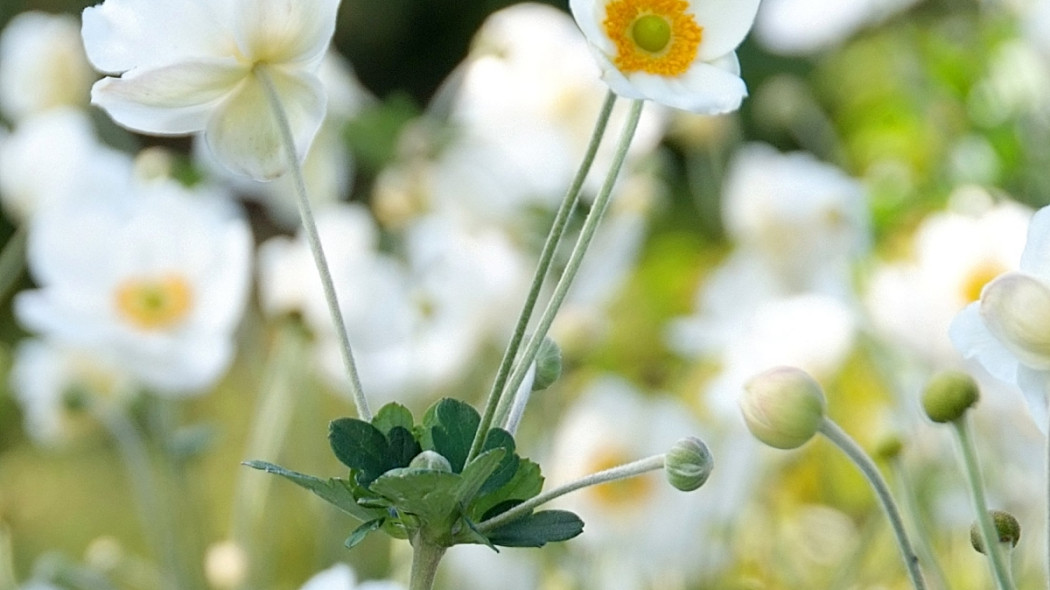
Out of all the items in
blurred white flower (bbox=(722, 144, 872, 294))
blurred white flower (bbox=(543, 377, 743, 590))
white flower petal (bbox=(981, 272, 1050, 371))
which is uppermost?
white flower petal (bbox=(981, 272, 1050, 371))

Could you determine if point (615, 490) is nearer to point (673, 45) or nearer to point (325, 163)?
point (325, 163)

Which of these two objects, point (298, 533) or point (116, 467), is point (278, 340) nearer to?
point (298, 533)

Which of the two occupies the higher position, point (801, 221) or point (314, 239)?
point (314, 239)

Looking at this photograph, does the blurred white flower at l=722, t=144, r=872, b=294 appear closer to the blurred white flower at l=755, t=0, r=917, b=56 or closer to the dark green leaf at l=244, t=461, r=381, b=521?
the blurred white flower at l=755, t=0, r=917, b=56

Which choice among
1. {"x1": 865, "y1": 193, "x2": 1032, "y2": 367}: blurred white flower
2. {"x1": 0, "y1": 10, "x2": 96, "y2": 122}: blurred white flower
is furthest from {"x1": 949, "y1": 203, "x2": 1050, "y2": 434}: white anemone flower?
{"x1": 0, "y1": 10, "x2": 96, "y2": 122}: blurred white flower

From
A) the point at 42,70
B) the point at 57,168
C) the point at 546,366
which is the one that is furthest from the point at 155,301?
the point at 546,366

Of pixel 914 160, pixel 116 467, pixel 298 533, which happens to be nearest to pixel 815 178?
pixel 914 160
